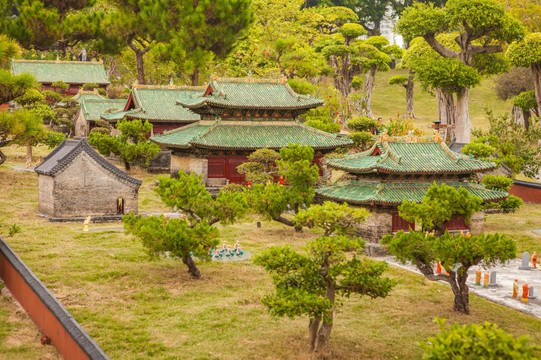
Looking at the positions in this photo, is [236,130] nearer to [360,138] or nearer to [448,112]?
[360,138]

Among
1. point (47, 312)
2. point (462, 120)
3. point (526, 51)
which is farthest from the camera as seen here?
point (462, 120)

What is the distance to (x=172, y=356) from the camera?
18266 millimetres

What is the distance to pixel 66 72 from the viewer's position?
7306 cm

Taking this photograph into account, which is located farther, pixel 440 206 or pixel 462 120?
pixel 462 120

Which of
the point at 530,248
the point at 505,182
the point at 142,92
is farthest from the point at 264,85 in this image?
the point at 530,248

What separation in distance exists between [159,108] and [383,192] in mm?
26324

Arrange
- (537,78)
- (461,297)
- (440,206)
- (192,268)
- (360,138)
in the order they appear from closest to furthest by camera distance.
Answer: (440,206) → (461,297) → (192,268) → (360,138) → (537,78)

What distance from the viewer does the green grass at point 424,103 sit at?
282 feet

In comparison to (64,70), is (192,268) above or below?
below

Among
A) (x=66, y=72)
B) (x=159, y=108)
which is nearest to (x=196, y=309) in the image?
(x=159, y=108)

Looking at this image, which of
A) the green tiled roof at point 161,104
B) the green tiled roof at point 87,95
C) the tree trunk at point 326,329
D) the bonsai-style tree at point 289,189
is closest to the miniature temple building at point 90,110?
the green tiled roof at point 87,95

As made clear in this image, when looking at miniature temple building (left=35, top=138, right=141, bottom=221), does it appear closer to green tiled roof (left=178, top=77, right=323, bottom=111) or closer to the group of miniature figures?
the group of miniature figures

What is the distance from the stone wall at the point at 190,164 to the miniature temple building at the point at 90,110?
15235 mm

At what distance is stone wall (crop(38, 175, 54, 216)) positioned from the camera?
3381 centimetres
